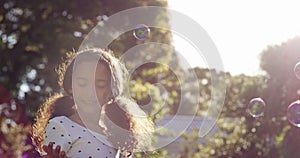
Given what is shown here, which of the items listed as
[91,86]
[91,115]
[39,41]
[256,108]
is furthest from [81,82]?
[39,41]

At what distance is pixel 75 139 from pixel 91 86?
22 cm

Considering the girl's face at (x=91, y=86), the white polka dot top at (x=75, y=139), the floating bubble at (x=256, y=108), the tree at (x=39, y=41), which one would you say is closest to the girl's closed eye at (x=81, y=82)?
the girl's face at (x=91, y=86)

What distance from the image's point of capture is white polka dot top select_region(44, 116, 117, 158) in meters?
2.75

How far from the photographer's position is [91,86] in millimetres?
2779

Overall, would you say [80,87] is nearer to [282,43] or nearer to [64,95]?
[64,95]

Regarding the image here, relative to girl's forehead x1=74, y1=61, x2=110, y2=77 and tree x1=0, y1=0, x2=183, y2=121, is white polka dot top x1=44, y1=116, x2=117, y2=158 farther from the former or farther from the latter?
tree x1=0, y1=0, x2=183, y2=121

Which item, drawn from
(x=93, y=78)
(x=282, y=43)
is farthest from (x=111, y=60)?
(x=282, y=43)

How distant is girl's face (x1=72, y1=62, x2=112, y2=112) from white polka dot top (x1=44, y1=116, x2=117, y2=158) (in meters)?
0.09

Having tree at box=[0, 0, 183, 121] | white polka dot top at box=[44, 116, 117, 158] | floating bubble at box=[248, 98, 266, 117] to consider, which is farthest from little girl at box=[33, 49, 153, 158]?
tree at box=[0, 0, 183, 121]

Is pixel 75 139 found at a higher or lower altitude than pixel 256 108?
lower

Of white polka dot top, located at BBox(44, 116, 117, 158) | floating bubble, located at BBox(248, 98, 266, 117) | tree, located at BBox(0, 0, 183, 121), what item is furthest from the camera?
tree, located at BBox(0, 0, 183, 121)

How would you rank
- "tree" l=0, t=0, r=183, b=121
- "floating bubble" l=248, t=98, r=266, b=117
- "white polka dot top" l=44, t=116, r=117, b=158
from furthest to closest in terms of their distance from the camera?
"tree" l=0, t=0, r=183, b=121
"floating bubble" l=248, t=98, r=266, b=117
"white polka dot top" l=44, t=116, r=117, b=158

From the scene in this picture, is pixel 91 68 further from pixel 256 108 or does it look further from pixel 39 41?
pixel 39 41

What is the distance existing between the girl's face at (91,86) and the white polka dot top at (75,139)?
0.09m
